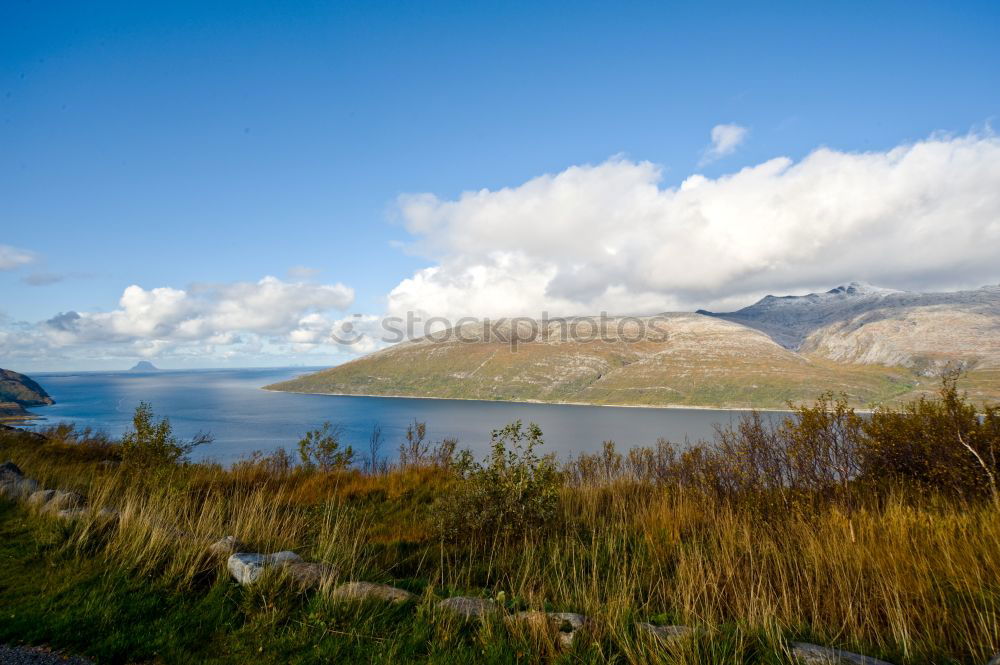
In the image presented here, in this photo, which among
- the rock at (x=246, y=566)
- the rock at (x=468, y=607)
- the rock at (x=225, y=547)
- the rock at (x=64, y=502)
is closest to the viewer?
the rock at (x=468, y=607)

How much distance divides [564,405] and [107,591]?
564 ft

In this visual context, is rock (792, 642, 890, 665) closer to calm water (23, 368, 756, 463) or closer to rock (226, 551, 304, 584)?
rock (226, 551, 304, 584)

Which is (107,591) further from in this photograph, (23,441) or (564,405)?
(564,405)

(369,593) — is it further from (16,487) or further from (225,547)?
(16,487)

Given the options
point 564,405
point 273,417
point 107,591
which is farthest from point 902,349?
point 107,591

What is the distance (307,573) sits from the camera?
4.83 meters

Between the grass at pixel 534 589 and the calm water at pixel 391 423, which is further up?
the grass at pixel 534 589

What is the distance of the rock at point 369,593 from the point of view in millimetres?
4438

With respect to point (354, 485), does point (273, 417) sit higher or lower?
lower

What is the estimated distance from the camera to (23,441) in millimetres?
13695

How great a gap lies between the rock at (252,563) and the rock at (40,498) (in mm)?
4486

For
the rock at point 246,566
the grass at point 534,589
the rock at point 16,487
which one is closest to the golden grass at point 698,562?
the grass at point 534,589

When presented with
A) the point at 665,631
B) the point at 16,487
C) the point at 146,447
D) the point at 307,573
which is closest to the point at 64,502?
the point at 16,487

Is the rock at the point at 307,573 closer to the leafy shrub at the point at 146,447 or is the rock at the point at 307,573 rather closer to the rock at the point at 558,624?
the rock at the point at 558,624
